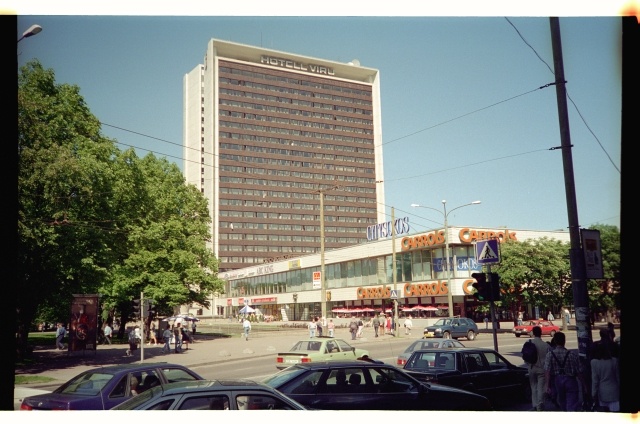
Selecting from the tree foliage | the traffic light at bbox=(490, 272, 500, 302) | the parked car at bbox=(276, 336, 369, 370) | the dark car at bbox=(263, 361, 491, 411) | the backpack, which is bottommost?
the parked car at bbox=(276, 336, 369, 370)

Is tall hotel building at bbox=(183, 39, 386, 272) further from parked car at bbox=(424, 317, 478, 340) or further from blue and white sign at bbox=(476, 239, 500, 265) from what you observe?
blue and white sign at bbox=(476, 239, 500, 265)

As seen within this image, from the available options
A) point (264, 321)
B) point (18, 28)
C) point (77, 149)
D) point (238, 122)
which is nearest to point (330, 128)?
point (238, 122)

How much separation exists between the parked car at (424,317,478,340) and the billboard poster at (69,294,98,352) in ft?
64.3

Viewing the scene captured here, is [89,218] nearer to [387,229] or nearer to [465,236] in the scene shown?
[465,236]

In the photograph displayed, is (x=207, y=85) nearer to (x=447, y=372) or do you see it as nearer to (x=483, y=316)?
(x=483, y=316)

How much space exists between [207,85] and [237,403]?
129 m

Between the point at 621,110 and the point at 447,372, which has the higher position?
the point at 621,110

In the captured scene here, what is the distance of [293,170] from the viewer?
436 feet

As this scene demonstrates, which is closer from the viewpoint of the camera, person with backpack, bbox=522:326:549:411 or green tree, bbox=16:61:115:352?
person with backpack, bbox=522:326:549:411

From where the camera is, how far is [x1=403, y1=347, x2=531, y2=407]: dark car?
12.3 m

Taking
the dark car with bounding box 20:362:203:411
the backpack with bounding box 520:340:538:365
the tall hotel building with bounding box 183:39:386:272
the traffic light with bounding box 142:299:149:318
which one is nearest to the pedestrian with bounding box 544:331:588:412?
the backpack with bounding box 520:340:538:365

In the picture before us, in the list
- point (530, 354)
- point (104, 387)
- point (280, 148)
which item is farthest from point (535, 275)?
point (280, 148)

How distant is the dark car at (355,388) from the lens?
31.0ft

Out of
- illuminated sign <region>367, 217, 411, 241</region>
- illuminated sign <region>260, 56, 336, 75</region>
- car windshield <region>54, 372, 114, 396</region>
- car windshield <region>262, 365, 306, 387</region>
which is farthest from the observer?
illuminated sign <region>260, 56, 336, 75</region>
